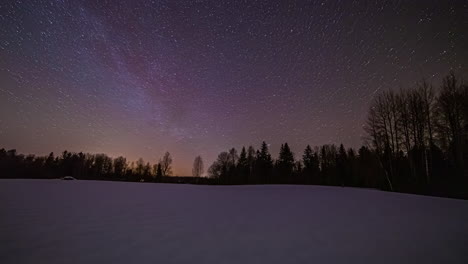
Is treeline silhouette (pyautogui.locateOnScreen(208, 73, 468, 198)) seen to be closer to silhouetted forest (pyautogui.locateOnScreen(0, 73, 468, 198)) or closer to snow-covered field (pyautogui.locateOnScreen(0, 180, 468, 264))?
silhouetted forest (pyautogui.locateOnScreen(0, 73, 468, 198))

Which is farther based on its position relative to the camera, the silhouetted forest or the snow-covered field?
the silhouetted forest

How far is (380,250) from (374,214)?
412 cm

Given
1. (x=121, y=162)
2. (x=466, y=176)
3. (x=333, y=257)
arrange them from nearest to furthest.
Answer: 1. (x=333, y=257)
2. (x=466, y=176)
3. (x=121, y=162)

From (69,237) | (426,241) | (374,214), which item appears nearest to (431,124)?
(374,214)

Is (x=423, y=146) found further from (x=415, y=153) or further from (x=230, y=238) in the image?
(x=230, y=238)

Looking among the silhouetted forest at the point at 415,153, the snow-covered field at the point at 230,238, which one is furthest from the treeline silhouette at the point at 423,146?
the snow-covered field at the point at 230,238

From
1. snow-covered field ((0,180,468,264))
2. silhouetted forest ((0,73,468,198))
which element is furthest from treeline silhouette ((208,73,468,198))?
snow-covered field ((0,180,468,264))

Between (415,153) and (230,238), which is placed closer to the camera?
(230,238)

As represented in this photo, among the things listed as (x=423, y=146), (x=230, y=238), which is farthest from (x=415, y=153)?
(x=230, y=238)

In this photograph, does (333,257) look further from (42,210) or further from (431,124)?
(431,124)

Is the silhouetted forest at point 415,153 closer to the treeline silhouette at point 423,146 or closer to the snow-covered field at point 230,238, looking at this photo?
the treeline silhouette at point 423,146

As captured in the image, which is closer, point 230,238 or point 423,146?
point 230,238

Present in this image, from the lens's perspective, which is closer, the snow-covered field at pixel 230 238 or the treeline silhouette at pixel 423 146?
the snow-covered field at pixel 230 238

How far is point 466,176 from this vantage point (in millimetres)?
16000
